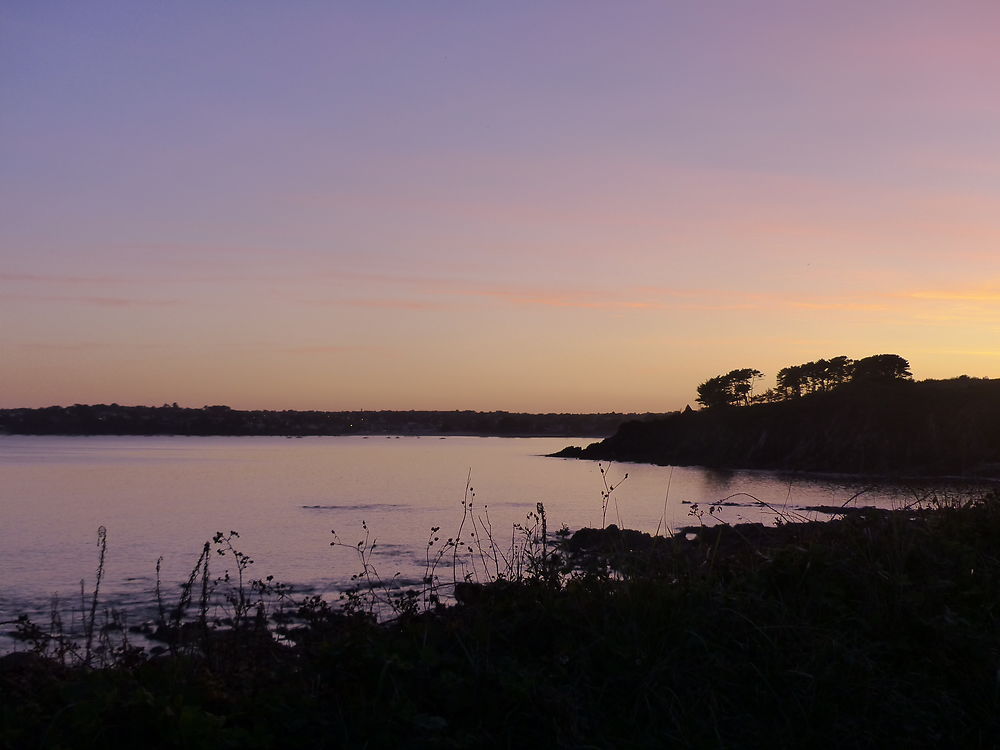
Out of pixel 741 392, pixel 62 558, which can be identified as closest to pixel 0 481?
pixel 62 558

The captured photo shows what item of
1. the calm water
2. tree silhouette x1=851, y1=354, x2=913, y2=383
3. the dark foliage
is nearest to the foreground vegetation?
the calm water

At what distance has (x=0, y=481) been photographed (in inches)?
2127

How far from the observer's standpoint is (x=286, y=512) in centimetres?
3347

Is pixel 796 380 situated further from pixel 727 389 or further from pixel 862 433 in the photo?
pixel 862 433

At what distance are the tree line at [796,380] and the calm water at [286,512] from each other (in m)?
36.4

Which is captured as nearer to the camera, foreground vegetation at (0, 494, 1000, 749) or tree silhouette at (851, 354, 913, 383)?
foreground vegetation at (0, 494, 1000, 749)

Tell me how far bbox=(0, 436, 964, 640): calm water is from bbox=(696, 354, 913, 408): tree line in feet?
119

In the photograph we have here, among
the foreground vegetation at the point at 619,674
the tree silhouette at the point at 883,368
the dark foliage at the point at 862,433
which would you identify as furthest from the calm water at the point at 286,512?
the tree silhouette at the point at 883,368

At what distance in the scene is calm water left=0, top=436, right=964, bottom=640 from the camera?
18.4m

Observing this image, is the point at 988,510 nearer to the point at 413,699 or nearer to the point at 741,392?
the point at 413,699

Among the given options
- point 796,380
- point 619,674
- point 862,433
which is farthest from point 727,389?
point 619,674

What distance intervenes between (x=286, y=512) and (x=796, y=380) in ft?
283

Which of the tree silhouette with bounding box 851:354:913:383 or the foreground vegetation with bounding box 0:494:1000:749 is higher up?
the tree silhouette with bounding box 851:354:913:383

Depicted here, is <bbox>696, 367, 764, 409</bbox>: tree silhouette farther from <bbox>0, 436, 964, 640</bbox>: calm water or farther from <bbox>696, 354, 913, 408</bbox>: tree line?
<bbox>0, 436, 964, 640</bbox>: calm water
